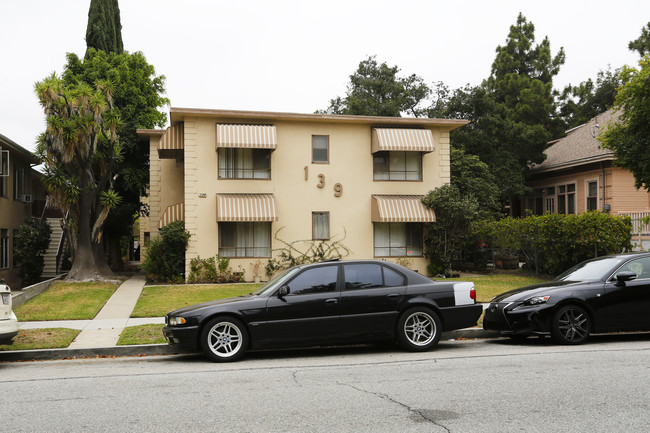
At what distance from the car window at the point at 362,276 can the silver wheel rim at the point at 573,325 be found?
3.12m

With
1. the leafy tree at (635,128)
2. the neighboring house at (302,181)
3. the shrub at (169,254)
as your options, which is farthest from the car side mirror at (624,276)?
the shrub at (169,254)

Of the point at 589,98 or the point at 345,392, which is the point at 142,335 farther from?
the point at 589,98

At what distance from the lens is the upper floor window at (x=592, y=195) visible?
2902 centimetres

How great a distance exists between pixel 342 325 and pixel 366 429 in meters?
4.03

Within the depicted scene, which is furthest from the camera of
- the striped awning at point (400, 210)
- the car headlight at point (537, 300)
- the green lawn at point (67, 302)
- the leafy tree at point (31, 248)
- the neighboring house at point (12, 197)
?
the leafy tree at point (31, 248)

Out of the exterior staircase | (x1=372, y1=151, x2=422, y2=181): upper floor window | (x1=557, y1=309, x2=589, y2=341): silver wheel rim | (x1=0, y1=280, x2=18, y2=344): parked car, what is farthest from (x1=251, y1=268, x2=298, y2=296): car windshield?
the exterior staircase

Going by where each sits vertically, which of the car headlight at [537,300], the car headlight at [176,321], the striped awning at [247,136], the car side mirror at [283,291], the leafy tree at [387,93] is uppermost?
the leafy tree at [387,93]

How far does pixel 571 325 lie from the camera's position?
10.0 meters

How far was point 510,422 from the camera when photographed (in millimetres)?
5508

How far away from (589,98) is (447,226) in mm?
27218

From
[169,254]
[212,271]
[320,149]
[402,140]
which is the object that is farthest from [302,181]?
[169,254]

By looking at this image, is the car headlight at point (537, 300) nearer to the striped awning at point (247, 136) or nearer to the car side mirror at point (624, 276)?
the car side mirror at point (624, 276)

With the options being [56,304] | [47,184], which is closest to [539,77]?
[47,184]

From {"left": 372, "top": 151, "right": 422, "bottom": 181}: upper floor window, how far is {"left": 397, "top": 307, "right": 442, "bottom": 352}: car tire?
47.9ft
